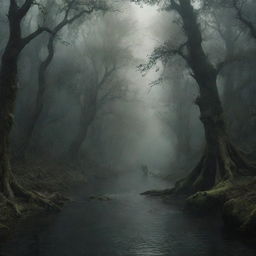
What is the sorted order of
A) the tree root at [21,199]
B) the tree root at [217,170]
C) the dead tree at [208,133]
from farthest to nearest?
the dead tree at [208,133] < the tree root at [217,170] < the tree root at [21,199]

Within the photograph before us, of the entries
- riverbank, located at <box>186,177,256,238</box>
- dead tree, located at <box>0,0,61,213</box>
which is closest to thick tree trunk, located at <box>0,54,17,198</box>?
dead tree, located at <box>0,0,61,213</box>

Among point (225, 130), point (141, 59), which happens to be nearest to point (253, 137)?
point (225, 130)

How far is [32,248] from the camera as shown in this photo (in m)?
15.6

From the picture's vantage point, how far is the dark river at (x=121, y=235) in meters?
15.3

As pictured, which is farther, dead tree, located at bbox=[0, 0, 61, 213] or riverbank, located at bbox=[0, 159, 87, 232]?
dead tree, located at bbox=[0, 0, 61, 213]

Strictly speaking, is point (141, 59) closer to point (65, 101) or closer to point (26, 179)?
point (65, 101)

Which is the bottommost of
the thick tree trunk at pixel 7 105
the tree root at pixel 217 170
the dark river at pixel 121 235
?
the dark river at pixel 121 235

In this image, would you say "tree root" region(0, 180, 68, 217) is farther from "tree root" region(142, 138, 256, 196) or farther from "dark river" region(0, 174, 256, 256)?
"tree root" region(142, 138, 256, 196)

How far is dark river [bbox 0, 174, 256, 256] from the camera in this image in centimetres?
1530

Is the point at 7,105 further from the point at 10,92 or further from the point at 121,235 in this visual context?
the point at 121,235

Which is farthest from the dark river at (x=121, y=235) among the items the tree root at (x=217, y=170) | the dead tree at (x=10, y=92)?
the tree root at (x=217, y=170)

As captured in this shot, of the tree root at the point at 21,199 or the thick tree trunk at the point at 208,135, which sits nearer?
the tree root at the point at 21,199

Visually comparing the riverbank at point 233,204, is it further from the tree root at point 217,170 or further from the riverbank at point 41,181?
the riverbank at point 41,181

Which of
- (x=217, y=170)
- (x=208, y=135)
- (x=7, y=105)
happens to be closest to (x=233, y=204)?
(x=217, y=170)
